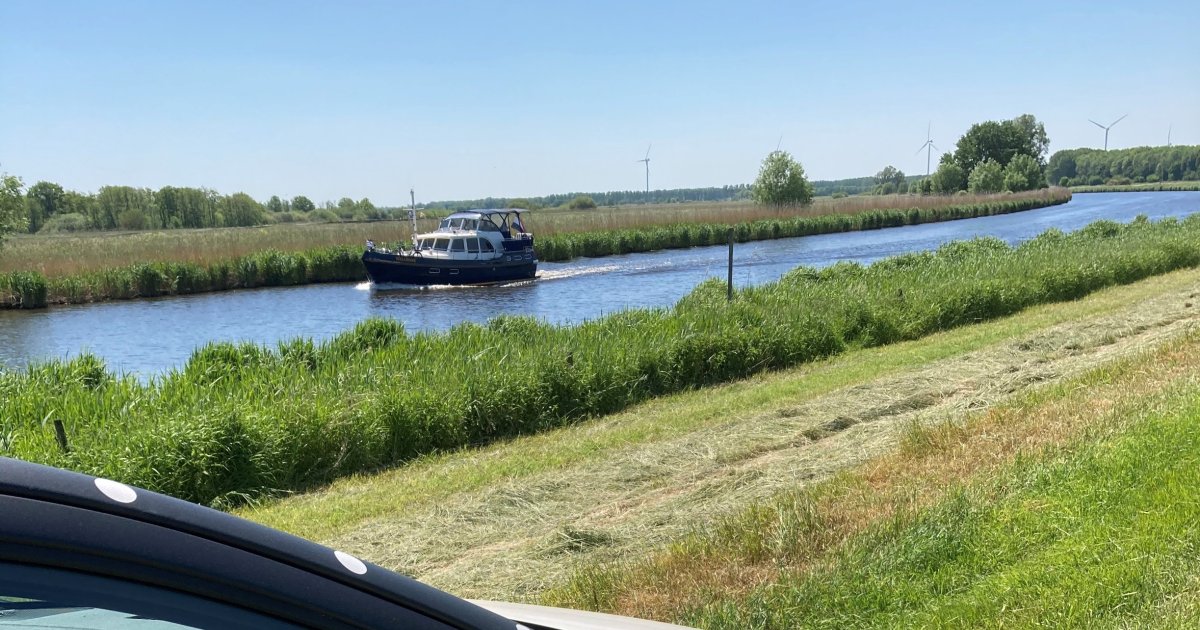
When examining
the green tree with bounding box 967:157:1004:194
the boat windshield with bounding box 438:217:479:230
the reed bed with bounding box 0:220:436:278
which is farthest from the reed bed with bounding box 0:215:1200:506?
the green tree with bounding box 967:157:1004:194

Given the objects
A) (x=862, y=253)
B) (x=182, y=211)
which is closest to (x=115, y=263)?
(x=862, y=253)

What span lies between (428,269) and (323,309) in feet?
17.3

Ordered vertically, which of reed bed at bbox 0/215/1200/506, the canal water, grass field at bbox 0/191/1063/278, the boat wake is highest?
grass field at bbox 0/191/1063/278

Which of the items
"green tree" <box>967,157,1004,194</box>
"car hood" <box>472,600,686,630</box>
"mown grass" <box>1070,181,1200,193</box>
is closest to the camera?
"car hood" <box>472,600,686,630</box>

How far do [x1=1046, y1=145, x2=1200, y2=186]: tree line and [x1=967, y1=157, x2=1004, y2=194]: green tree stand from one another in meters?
67.8

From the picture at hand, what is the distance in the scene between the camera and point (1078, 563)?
4055 millimetres

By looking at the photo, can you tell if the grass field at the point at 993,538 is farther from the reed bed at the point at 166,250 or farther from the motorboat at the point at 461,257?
the reed bed at the point at 166,250

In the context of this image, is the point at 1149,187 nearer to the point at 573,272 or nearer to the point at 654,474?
the point at 573,272

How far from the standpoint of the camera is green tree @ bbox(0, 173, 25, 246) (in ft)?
113

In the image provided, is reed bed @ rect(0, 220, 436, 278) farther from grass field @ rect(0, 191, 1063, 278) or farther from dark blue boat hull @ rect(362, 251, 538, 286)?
dark blue boat hull @ rect(362, 251, 538, 286)

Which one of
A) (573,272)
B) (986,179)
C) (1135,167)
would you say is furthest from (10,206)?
(1135,167)

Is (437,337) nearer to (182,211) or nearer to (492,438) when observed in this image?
(492,438)

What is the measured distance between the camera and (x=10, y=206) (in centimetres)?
3534

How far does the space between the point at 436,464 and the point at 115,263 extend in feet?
108
